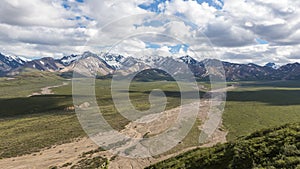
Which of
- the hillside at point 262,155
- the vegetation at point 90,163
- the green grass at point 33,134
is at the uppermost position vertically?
the hillside at point 262,155

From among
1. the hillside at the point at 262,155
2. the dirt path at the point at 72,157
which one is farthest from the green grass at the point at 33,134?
the hillside at the point at 262,155

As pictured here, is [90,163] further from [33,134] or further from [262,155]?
[262,155]

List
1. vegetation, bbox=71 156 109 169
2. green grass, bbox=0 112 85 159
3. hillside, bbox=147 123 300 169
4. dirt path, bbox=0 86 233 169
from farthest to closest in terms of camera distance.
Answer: green grass, bbox=0 112 85 159, dirt path, bbox=0 86 233 169, vegetation, bbox=71 156 109 169, hillside, bbox=147 123 300 169

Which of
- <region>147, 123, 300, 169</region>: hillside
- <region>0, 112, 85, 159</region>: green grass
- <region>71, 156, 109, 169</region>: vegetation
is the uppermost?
<region>147, 123, 300, 169</region>: hillside

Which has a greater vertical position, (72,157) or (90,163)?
(90,163)

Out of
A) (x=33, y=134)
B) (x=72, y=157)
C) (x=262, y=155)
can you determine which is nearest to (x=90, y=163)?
(x=72, y=157)

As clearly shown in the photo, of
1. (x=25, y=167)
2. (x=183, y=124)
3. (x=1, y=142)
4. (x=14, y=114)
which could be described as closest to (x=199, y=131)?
(x=183, y=124)

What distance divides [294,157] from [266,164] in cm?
167

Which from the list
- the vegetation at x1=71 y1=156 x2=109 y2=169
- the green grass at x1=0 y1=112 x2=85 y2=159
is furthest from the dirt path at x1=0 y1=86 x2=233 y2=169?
the green grass at x1=0 y1=112 x2=85 y2=159

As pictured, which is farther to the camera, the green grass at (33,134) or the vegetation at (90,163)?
the green grass at (33,134)

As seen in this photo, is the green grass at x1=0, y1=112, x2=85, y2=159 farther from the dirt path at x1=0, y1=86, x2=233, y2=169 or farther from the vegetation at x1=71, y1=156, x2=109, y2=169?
the vegetation at x1=71, y1=156, x2=109, y2=169

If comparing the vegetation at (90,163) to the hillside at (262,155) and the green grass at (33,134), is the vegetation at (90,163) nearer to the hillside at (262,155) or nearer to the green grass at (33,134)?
the green grass at (33,134)

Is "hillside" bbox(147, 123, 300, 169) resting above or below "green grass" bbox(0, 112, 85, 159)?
above

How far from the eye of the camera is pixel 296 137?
19391 millimetres
